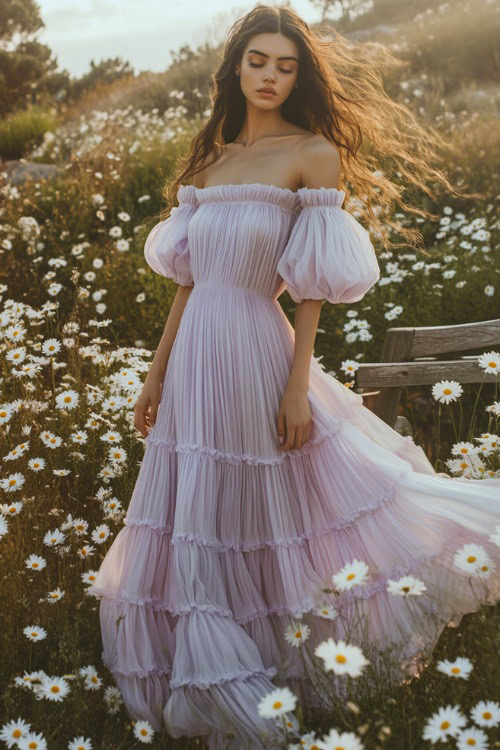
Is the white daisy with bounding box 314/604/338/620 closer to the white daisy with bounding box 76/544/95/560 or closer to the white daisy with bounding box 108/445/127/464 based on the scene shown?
the white daisy with bounding box 76/544/95/560

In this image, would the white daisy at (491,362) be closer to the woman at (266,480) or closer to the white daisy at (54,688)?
the woman at (266,480)

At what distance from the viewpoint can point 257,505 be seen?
2836 mm

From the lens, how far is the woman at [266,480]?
8.75 ft

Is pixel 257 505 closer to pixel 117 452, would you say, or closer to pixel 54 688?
pixel 54 688

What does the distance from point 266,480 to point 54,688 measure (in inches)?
36.5

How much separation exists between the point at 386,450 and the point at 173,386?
79 cm

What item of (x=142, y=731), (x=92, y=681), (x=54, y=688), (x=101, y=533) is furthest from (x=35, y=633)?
(x=101, y=533)

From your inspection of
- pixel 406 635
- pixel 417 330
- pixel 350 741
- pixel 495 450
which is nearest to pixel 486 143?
pixel 417 330

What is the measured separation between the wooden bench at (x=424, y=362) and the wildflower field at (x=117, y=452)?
0.14 meters

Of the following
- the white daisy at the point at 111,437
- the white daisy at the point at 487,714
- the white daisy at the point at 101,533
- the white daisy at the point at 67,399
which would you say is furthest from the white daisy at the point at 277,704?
the white daisy at the point at 67,399

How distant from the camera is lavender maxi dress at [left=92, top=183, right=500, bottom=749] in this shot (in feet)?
8.76

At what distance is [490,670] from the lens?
215 cm

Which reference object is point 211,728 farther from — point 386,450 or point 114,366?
point 114,366

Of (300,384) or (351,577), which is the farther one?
(300,384)
